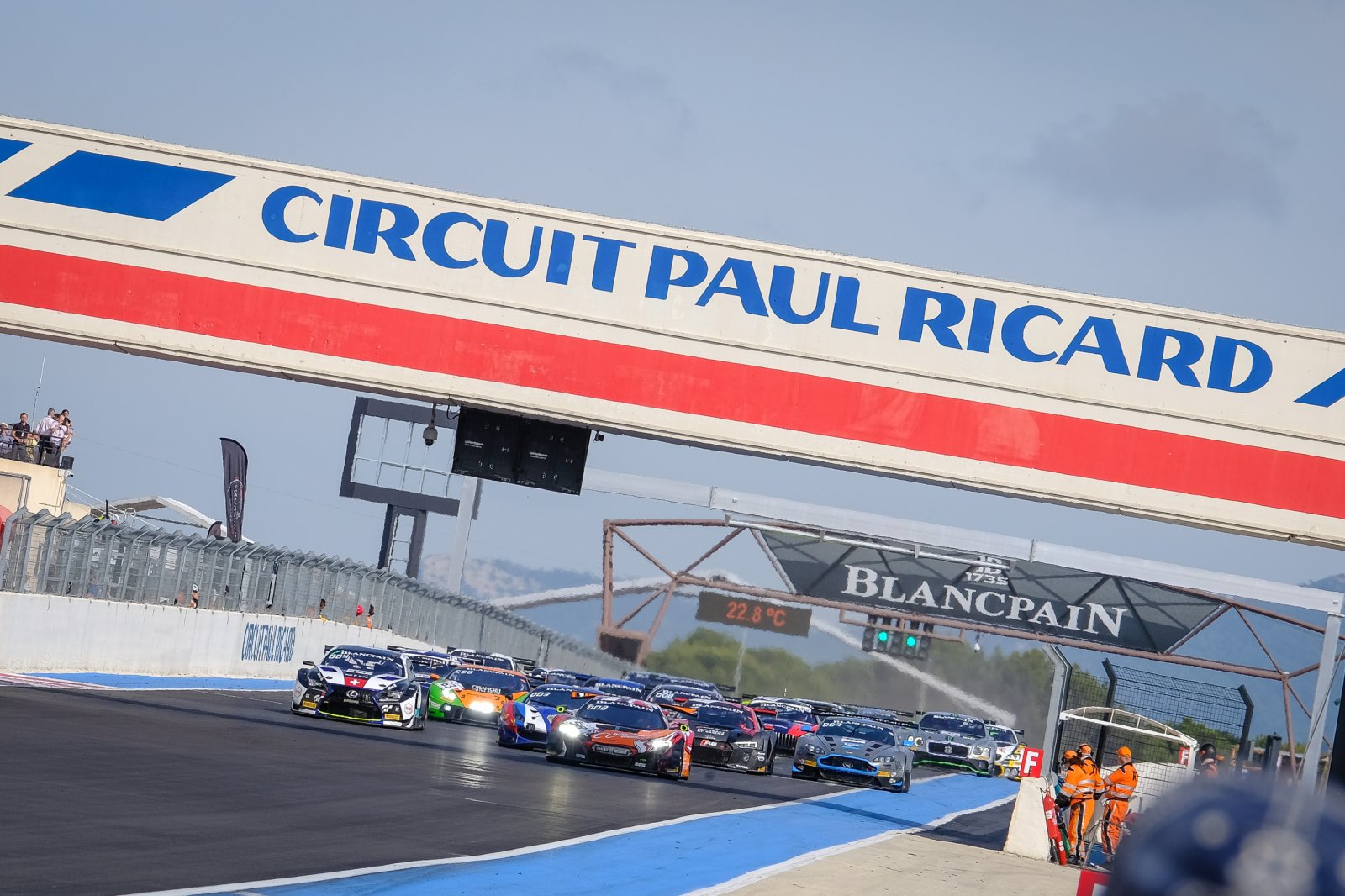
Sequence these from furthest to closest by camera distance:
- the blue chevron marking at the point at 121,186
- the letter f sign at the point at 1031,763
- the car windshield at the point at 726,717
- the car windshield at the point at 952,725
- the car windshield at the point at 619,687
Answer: the car windshield at the point at 952,725
the car windshield at the point at 619,687
the car windshield at the point at 726,717
the letter f sign at the point at 1031,763
the blue chevron marking at the point at 121,186

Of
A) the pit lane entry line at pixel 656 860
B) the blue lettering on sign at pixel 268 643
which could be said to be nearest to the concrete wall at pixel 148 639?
the blue lettering on sign at pixel 268 643

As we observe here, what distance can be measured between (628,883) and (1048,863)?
25.7 ft

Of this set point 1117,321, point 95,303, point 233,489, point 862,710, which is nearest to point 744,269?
point 1117,321

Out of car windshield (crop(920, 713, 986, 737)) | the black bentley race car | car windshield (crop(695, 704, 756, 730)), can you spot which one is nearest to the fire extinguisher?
the black bentley race car

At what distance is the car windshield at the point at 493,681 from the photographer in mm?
31578

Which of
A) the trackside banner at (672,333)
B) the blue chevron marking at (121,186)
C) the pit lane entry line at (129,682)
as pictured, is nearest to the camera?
the trackside banner at (672,333)

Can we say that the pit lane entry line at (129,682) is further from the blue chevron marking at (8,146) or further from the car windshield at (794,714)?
the car windshield at (794,714)

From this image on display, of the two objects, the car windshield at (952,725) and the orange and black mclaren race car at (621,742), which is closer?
the orange and black mclaren race car at (621,742)

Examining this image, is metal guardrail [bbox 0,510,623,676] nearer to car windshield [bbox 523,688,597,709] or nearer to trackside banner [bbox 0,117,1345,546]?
car windshield [bbox 523,688,597,709]

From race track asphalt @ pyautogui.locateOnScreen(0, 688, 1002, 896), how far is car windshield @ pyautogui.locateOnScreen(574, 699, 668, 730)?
0.77 m

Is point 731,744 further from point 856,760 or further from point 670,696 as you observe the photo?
point 670,696

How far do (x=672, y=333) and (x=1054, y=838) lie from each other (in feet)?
23.5

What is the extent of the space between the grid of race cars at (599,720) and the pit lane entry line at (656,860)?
2.79 metres

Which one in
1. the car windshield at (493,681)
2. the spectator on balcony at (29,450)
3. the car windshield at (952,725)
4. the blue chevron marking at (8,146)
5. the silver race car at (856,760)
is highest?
the blue chevron marking at (8,146)
